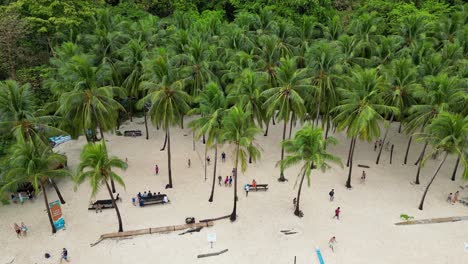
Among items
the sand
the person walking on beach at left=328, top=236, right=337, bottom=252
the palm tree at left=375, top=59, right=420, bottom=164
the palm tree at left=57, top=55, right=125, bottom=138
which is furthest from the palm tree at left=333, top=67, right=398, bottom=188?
the palm tree at left=57, top=55, right=125, bottom=138

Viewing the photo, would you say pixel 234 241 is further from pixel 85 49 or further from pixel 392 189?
pixel 85 49

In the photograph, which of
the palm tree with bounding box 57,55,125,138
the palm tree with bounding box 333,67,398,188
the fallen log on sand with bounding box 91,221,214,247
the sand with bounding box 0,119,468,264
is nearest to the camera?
the sand with bounding box 0,119,468,264

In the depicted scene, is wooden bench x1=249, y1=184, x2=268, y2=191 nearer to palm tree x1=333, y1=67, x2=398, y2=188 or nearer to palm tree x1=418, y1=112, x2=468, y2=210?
palm tree x1=333, y1=67, x2=398, y2=188

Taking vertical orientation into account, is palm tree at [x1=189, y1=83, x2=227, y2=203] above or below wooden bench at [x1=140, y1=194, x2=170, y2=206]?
above

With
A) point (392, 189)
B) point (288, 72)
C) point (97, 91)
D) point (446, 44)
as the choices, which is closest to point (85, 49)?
point (97, 91)

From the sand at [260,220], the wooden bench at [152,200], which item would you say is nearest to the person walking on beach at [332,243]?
the sand at [260,220]

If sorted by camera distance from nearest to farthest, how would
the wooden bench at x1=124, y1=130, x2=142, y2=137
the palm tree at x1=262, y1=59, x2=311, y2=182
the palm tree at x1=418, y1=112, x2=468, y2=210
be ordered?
the palm tree at x1=418, y1=112, x2=468, y2=210 → the palm tree at x1=262, y1=59, x2=311, y2=182 → the wooden bench at x1=124, y1=130, x2=142, y2=137

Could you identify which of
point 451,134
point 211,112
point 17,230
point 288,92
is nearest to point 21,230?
point 17,230
